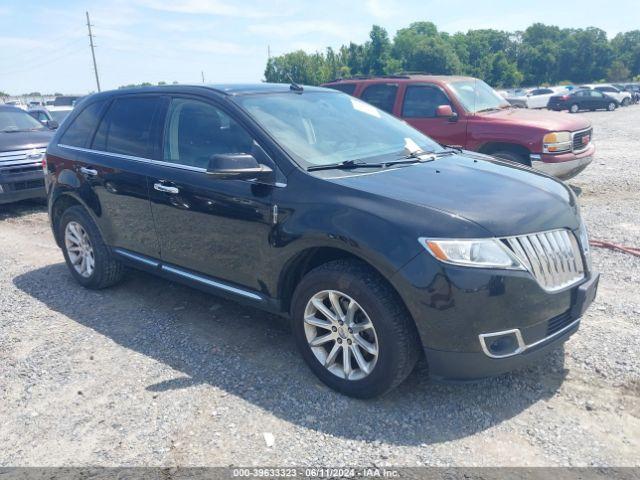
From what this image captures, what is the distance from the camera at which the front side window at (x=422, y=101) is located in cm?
858

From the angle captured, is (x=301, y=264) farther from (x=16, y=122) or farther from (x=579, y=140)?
(x=16, y=122)

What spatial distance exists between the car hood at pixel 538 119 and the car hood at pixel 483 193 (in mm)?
4416

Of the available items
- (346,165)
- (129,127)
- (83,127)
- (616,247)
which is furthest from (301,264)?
(616,247)

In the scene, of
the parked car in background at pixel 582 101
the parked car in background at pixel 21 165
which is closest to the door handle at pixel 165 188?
the parked car in background at pixel 21 165

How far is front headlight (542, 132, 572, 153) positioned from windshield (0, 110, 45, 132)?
8671mm

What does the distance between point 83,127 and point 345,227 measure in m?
3.31

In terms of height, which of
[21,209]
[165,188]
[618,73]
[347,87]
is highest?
[347,87]

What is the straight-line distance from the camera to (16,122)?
9.90 m

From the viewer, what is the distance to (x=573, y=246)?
3.23 m

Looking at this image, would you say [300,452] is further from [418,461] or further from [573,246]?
[573,246]

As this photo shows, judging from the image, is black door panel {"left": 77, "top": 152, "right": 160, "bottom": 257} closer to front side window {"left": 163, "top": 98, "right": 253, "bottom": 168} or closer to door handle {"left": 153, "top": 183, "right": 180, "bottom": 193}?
door handle {"left": 153, "top": 183, "right": 180, "bottom": 193}

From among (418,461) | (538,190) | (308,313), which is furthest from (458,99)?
(418,461)

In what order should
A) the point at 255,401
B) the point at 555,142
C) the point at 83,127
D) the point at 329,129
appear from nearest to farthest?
the point at 255,401, the point at 329,129, the point at 83,127, the point at 555,142

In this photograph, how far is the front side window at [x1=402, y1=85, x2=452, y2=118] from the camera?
8578mm
